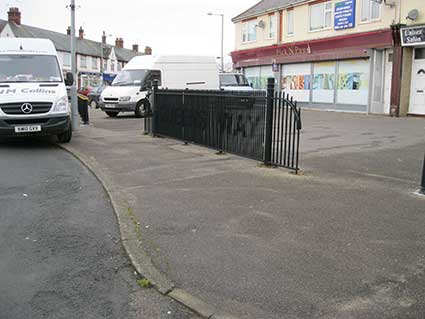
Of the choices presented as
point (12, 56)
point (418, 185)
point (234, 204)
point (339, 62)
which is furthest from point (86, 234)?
point (339, 62)

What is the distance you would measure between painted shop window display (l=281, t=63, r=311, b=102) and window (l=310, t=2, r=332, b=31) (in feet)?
7.57

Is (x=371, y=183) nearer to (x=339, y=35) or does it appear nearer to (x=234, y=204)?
(x=234, y=204)

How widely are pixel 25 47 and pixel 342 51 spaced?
1776cm

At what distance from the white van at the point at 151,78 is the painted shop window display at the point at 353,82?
24.1 ft

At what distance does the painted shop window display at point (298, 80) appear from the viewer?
2866 centimetres

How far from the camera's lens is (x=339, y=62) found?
25.9m

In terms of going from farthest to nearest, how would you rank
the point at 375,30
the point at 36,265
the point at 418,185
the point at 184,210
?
the point at 375,30
the point at 418,185
the point at 184,210
the point at 36,265

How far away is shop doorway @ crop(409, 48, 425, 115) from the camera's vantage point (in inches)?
850

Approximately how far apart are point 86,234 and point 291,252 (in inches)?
90.5

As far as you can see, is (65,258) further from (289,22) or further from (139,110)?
(289,22)

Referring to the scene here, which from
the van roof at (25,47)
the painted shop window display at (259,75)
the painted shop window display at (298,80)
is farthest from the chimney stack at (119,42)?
the van roof at (25,47)

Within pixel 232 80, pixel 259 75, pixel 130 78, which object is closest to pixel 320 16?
pixel 232 80

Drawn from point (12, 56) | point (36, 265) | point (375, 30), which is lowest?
point (36, 265)

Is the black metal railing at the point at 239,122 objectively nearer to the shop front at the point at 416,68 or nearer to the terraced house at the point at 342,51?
the shop front at the point at 416,68
